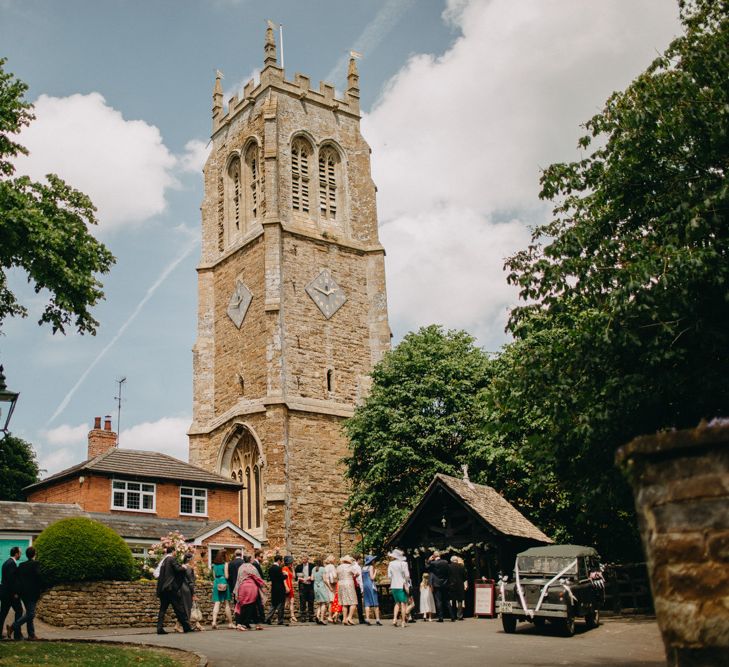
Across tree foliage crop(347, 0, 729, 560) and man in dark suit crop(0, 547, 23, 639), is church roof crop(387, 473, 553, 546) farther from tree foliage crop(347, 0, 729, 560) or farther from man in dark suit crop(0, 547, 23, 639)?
man in dark suit crop(0, 547, 23, 639)

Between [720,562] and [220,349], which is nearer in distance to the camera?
[720,562]

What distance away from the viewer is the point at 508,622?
1680 centimetres

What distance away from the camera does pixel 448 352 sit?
33.8 m

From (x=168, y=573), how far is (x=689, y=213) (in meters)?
11.7

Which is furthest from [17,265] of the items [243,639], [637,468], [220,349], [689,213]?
[220,349]

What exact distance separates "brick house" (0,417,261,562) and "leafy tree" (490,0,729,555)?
759 inches

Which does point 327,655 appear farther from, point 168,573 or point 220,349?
point 220,349

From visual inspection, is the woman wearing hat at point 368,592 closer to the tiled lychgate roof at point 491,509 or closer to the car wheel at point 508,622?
the tiled lychgate roof at point 491,509

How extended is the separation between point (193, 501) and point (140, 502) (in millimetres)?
2595

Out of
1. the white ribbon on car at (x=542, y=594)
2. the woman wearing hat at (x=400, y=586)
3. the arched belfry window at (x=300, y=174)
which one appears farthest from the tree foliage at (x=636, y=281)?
the arched belfry window at (x=300, y=174)

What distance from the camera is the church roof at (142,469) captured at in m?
32.0

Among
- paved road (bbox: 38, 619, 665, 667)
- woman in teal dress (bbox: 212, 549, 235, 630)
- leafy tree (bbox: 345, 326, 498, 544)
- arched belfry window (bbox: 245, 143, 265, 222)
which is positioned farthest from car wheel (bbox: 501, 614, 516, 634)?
arched belfry window (bbox: 245, 143, 265, 222)

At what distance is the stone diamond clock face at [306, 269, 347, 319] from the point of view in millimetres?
40250

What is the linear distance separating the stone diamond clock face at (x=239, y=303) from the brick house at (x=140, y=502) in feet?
27.6
